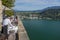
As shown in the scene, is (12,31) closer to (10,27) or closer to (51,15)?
(10,27)

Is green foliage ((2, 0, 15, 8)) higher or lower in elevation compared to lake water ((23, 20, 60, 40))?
higher

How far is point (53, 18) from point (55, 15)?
11.2 feet

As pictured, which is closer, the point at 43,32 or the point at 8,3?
the point at 8,3

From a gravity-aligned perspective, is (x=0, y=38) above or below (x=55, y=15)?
above

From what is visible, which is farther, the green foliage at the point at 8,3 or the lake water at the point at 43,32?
the lake water at the point at 43,32

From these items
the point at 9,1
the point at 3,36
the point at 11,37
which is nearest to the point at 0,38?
the point at 3,36

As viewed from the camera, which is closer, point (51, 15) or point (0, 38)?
point (0, 38)

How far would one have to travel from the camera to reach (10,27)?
872 centimetres

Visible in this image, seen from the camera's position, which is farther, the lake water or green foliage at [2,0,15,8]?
the lake water

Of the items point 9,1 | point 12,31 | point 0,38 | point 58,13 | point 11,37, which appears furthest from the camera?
point 58,13

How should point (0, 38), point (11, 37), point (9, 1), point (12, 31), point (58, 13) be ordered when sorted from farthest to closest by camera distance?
point (58, 13), point (9, 1), point (12, 31), point (11, 37), point (0, 38)

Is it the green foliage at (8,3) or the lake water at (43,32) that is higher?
the green foliage at (8,3)

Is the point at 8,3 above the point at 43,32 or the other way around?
above

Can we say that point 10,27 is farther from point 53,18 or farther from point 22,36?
point 53,18
